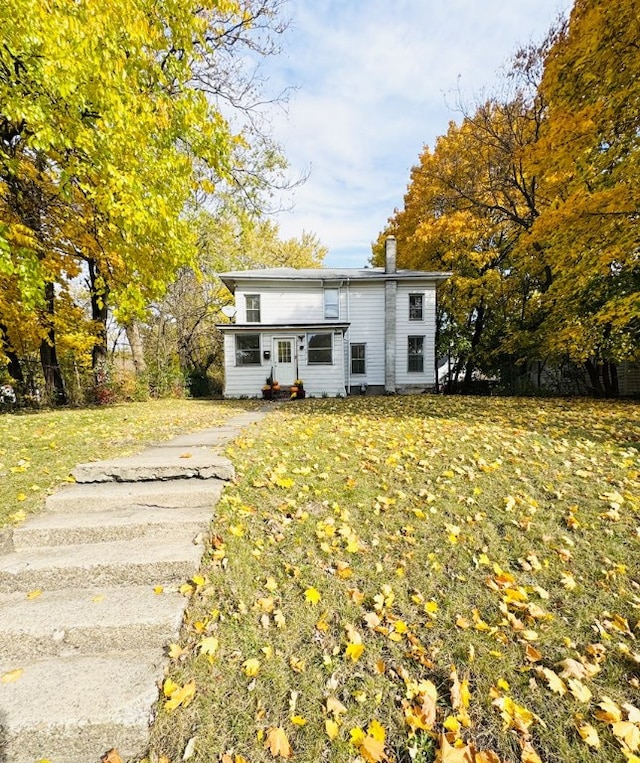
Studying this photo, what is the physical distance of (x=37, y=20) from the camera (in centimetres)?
460

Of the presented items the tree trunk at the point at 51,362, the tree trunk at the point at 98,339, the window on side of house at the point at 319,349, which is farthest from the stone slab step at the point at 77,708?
the window on side of house at the point at 319,349

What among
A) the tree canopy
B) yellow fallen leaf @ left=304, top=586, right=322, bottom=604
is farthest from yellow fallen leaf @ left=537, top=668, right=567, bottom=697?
the tree canopy

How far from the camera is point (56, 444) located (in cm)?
498

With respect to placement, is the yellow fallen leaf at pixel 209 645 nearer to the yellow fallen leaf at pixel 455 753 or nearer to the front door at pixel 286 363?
the yellow fallen leaf at pixel 455 753

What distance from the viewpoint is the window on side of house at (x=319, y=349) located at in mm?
14672

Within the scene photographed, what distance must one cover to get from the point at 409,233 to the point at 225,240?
9659 mm

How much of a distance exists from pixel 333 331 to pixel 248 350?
145 inches

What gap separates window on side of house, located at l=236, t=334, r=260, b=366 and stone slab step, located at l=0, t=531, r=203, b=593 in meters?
12.2

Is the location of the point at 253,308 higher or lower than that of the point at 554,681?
higher

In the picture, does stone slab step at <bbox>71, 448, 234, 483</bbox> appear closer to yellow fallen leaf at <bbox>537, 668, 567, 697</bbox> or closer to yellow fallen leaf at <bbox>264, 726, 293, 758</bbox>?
yellow fallen leaf at <bbox>264, 726, 293, 758</bbox>

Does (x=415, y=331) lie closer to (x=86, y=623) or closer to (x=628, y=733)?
(x=628, y=733)

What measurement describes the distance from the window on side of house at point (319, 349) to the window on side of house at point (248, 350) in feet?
7.21

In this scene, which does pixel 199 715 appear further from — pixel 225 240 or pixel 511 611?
pixel 225 240

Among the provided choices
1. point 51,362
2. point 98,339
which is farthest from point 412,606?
point 51,362
